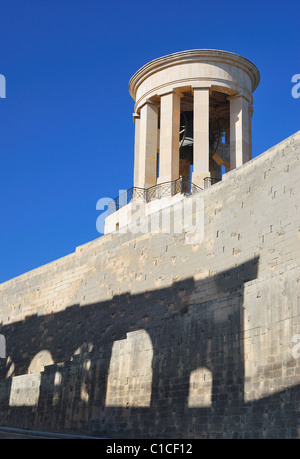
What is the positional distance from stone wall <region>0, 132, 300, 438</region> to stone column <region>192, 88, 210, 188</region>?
14.1 ft

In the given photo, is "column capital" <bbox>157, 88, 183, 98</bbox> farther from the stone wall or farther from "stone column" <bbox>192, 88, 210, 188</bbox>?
the stone wall

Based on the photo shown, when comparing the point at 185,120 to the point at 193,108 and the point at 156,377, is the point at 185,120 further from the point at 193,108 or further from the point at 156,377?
the point at 156,377

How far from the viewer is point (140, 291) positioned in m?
16.8

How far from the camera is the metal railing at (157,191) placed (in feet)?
70.3

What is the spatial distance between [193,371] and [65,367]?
440 centimetres

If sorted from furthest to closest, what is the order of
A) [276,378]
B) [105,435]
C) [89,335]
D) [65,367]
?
[89,335]
[65,367]
[105,435]
[276,378]

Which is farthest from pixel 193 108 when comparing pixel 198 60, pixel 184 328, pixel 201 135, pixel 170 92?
pixel 184 328

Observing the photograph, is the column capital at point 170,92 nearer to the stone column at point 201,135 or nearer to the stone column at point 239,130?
the stone column at point 201,135

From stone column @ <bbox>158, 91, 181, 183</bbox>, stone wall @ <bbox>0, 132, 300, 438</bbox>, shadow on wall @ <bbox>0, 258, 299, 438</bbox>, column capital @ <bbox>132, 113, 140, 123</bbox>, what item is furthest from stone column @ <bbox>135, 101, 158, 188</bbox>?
shadow on wall @ <bbox>0, 258, 299, 438</bbox>

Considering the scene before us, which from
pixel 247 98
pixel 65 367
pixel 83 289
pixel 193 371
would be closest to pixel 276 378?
pixel 193 371

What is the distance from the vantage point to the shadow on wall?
433 inches

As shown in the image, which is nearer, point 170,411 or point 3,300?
point 170,411

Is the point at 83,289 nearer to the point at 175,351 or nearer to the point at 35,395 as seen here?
the point at 35,395

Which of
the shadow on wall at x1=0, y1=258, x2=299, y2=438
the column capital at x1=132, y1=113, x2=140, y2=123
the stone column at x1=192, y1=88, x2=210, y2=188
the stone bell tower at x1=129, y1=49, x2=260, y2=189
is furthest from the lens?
the column capital at x1=132, y1=113, x2=140, y2=123
